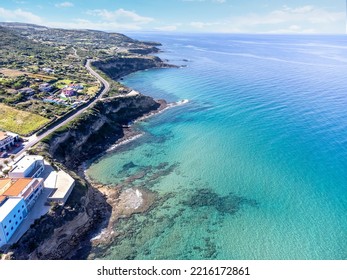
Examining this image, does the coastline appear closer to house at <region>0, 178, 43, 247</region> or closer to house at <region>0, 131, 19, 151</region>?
house at <region>0, 178, 43, 247</region>

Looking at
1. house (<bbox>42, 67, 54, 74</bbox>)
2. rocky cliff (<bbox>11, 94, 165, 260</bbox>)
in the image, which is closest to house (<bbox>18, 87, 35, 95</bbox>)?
rocky cliff (<bbox>11, 94, 165, 260</bbox>)

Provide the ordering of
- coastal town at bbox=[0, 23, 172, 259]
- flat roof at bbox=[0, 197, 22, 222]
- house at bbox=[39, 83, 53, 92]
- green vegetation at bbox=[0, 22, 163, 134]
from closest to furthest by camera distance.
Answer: flat roof at bbox=[0, 197, 22, 222]
coastal town at bbox=[0, 23, 172, 259]
green vegetation at bbox=[0, 22, 163, 134]
house at bbox=[39, 83, 53, 92]

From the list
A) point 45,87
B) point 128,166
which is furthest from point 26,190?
point 45,87

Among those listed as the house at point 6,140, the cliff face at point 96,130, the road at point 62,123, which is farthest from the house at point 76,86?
the house at point 6,140

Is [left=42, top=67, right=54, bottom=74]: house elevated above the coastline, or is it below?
above

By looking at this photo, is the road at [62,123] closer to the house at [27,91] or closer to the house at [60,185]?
the house at [60,185]

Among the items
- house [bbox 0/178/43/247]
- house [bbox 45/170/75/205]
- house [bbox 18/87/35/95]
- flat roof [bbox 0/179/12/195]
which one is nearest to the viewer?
house [bbox 0/178/43/247]
